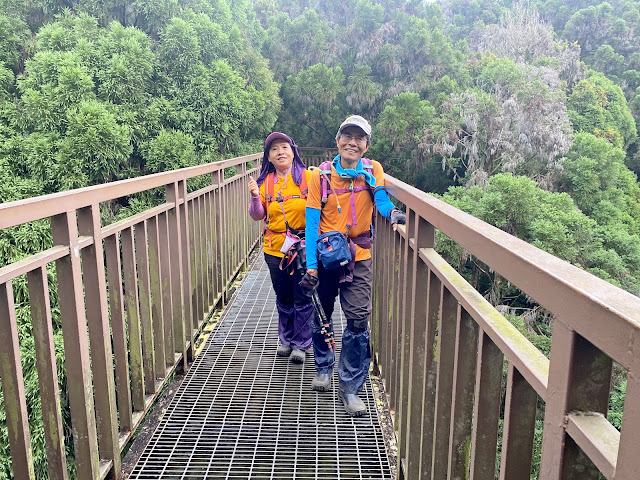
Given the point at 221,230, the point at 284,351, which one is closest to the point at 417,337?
the point at 284,351

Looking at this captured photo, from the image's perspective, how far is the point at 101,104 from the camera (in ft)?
49.3

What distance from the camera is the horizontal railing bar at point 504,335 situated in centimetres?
90

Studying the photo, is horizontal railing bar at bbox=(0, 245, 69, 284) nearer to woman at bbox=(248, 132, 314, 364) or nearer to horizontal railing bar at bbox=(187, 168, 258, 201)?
woman at bbox=(248, 132, 314, 364)

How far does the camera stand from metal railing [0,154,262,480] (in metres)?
1.57

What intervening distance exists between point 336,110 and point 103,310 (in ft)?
86.0

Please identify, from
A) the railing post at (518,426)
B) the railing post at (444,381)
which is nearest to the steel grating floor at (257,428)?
the railing post at (444,381)

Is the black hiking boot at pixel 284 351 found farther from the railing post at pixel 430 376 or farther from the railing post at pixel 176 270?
the railing post at pixel 430 376

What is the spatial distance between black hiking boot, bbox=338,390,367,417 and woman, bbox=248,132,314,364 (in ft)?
2.20

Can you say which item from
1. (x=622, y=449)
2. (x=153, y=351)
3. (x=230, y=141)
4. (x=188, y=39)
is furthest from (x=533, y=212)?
(x=622, y=449)

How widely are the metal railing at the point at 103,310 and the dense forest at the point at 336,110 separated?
648cm

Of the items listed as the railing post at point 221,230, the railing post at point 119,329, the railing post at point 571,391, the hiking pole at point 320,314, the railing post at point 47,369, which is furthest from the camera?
the railing post at point 221,230

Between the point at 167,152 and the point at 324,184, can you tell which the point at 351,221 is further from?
the point at 167,152

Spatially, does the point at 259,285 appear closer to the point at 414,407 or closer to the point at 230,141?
the point at 414,407

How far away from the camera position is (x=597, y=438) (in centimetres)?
70
